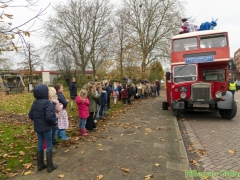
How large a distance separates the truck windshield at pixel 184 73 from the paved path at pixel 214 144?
2.00m

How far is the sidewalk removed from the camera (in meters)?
3.59

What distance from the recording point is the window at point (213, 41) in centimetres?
834

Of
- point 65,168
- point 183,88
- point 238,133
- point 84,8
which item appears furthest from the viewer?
point 84,8

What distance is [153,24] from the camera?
2903 centimetres

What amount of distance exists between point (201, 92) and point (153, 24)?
2290 centimetres

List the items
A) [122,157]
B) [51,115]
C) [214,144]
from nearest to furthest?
1. [51,115]
2. [122,157]
3. [214,144]

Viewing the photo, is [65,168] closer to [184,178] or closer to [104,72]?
[184,178]

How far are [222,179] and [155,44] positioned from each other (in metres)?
27.8

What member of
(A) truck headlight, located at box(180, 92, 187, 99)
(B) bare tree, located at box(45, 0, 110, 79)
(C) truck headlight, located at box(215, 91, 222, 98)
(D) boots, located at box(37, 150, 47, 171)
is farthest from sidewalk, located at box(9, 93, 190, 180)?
(B) bare tree, located at box(45, 0, 110, 79)

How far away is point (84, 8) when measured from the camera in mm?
22984

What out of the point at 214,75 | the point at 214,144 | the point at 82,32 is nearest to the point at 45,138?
the point at 214,144

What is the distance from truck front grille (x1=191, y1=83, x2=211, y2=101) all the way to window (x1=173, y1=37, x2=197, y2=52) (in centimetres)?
176

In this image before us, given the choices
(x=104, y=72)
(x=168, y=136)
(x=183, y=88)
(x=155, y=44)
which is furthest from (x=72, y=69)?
(x=168, y=136)

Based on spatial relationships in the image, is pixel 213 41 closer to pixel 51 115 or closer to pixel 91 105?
pixel 91 105
